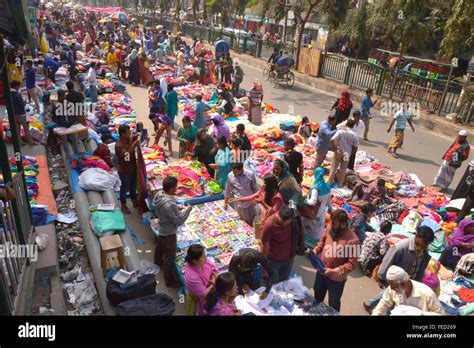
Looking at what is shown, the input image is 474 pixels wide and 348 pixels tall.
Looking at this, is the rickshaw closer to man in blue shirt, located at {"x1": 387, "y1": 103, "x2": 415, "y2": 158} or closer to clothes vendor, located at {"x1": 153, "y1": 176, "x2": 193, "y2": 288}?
man in blue shirt, located at {"x1": 387, "y1": 103, "x2": 415, "y2": 158}

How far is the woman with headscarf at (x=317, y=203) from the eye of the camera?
5.94m

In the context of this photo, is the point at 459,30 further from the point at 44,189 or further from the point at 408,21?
the point at 44,189

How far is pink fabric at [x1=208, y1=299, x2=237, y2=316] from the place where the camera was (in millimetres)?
3881

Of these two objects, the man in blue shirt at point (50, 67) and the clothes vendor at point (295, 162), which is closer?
the clothes vendor at point (295, 162)

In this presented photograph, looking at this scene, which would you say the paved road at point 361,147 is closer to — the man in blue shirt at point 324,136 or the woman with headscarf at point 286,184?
the woman with headscarf at point 286,184

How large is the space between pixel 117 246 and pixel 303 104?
1230 centimetres

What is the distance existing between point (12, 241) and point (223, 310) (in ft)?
8.71

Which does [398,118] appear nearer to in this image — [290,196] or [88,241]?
[290,196]

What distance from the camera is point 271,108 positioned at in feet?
46.9

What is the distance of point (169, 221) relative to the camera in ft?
16.7

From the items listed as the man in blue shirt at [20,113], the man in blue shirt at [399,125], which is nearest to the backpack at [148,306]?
the man in blue shirt at [20,113]

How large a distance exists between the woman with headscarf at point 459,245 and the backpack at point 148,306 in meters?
4.70

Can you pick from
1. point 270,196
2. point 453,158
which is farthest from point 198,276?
point 453,158

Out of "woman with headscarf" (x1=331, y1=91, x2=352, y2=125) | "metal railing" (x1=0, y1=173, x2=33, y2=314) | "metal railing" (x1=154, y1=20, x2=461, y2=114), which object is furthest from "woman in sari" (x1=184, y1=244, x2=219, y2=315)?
"metal railing" (x1=154, y1=20, x2=461, y2=114)
